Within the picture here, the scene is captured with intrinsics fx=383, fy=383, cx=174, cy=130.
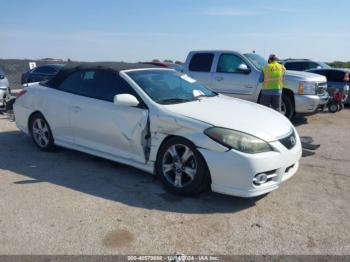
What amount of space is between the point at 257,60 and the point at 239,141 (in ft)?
21.8

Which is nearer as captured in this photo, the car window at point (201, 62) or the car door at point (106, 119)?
the car door at point (106, 119)

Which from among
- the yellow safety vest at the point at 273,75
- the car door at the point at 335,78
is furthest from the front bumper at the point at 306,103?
the car door at the point at 335,78

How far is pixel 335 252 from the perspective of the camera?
342cm

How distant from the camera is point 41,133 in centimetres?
648

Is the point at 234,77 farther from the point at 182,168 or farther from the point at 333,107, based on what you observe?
the point at 182,168

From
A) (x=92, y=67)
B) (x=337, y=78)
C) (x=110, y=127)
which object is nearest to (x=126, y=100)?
(x=110, y=127)

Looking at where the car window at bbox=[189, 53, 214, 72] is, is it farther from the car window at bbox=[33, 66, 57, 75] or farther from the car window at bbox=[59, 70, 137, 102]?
the car window at bbox=[33, 66, 57, 75]

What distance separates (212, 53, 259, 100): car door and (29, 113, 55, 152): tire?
5.21 metres

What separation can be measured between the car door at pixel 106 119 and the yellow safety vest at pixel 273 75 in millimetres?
4628

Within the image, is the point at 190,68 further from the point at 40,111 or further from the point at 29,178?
the point at 29,178

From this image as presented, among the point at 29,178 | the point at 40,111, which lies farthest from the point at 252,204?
the point at 40,111

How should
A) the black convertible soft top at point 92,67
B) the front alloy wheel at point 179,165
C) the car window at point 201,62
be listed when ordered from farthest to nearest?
the car window at point 201,62 < the black convertible soft top at point 92,67 < the front alloy wheel at point 179,165

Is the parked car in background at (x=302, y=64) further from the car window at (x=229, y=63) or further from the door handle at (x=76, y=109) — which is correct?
the door handle at (x=76, y=109)

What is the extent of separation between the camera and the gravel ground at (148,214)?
11.5 feet
